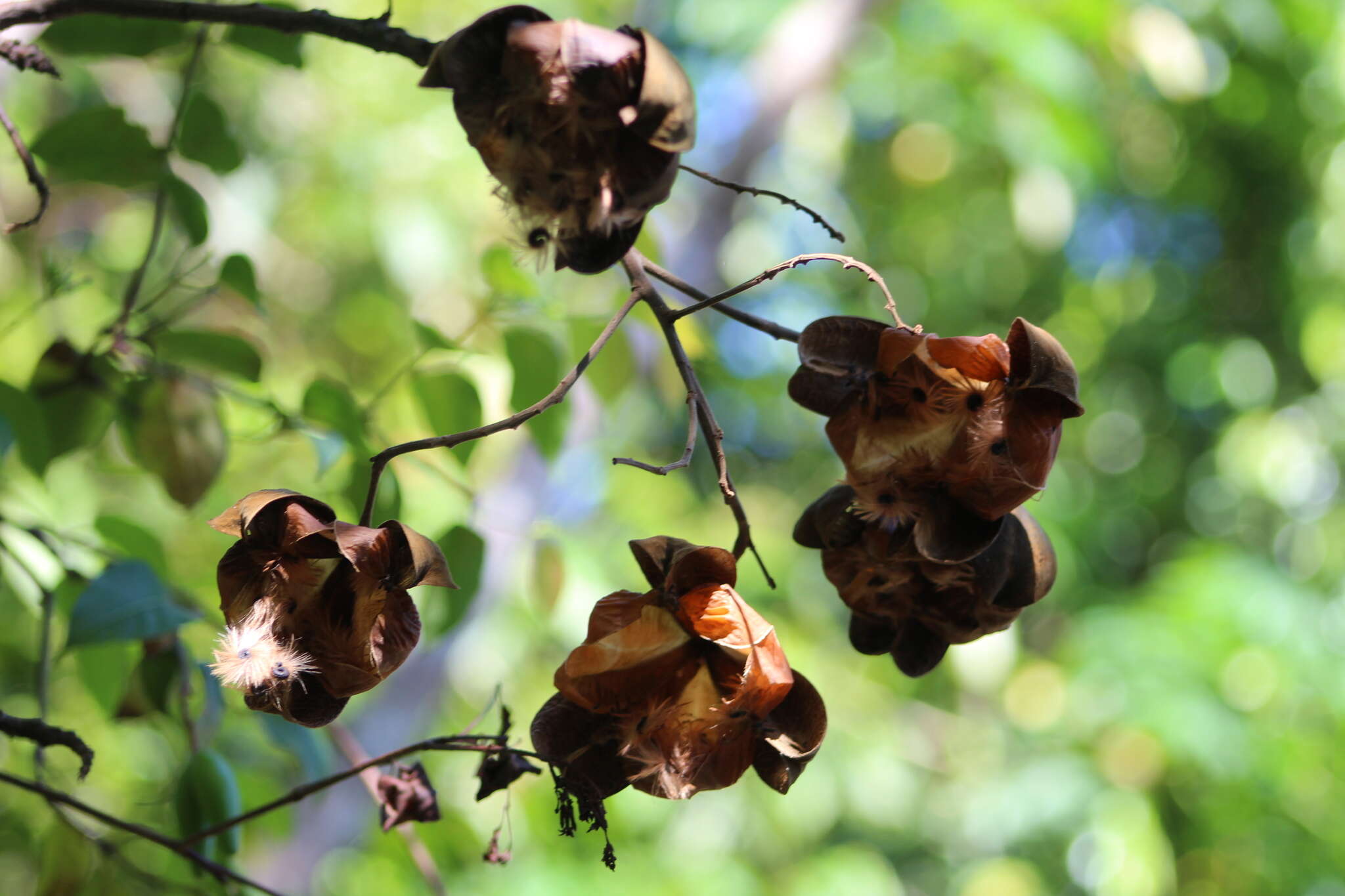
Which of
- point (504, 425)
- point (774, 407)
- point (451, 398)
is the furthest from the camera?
point (774, 407)

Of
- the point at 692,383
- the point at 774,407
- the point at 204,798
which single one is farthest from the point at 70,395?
the point at 774,407

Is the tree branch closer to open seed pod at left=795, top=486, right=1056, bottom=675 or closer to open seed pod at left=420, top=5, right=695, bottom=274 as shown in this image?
open seed pod at left=420, top=5, right=695, bottom=274

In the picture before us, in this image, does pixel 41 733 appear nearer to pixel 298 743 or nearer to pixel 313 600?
pixel 313 600

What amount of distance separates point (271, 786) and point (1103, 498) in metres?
3.25

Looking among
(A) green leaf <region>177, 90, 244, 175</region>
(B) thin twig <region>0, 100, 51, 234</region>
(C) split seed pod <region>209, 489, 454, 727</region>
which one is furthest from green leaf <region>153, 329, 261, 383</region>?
(C) split seed pod <region>209, 489, 454, 727</region>

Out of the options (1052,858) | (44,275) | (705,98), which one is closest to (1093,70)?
(705,98)

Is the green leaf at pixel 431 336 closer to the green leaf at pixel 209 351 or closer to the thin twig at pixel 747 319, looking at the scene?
the green leaf at pixel 209 351

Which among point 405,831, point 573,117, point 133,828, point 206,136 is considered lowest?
point 405,831

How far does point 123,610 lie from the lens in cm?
58

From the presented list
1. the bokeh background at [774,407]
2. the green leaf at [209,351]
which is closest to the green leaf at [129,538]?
the bokeh background at [774,407]

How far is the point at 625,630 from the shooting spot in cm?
45

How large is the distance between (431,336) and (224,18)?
→ 0.27m

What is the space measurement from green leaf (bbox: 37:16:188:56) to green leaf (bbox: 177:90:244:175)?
0.12 feet

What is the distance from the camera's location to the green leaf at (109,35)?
2.15ft
